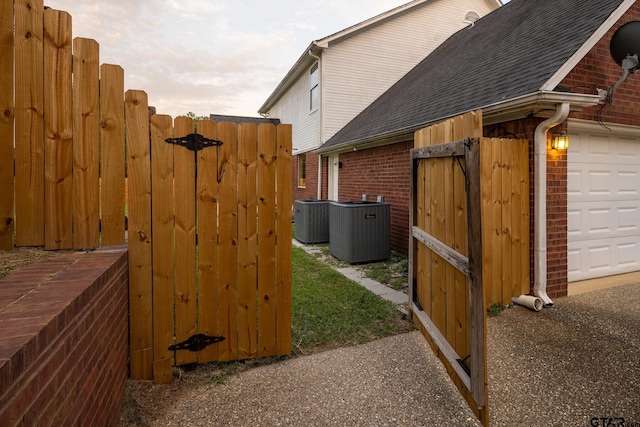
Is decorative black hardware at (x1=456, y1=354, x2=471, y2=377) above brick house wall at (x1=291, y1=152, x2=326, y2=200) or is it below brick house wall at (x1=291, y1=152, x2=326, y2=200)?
below

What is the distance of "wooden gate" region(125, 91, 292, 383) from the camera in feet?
8.46

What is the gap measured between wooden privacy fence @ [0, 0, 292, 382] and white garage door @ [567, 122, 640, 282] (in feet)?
15.1

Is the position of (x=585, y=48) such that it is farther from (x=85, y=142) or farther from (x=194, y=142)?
(x=85, y=142)

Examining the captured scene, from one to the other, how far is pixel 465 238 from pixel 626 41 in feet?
13.9

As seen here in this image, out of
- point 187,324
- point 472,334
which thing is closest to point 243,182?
point 187,324

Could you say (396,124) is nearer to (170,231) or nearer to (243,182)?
(243,182)


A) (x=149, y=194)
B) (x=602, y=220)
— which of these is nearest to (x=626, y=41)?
(x=602, y=220)

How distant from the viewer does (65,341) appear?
1.40 metres

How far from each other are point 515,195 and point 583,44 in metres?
2.16

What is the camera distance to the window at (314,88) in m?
12.3

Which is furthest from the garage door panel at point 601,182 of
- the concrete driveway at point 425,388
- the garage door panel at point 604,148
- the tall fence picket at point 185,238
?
the tall fence picket at point 185,238

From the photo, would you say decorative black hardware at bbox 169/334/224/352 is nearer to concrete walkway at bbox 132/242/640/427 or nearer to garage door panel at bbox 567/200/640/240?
concrete walkway at bbox 132/242/640/427

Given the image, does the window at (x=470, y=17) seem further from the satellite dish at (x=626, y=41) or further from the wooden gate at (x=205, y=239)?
the wooden gate at (x=205, y=239)

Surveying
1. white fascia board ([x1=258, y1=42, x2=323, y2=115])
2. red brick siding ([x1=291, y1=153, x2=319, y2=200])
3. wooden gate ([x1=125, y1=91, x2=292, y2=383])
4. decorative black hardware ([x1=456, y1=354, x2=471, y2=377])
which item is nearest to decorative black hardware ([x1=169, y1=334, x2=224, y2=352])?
wooden gate ([x1=125, y1=91, x2=292, y2=383])
